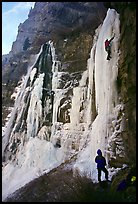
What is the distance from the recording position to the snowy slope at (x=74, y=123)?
1352 cm

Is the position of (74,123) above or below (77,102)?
below

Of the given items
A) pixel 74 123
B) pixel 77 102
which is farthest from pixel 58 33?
pixel 74 123

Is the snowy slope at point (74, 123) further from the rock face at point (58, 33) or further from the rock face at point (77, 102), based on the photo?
the rock face at point (58, 33)

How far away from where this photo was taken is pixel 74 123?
1827cm

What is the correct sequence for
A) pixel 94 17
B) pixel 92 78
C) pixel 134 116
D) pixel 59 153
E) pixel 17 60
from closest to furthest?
1. pixel 134 116
2. pixel 92 78
3. pixel 59 153
4. pixel 94 17
5. pixel 17 60

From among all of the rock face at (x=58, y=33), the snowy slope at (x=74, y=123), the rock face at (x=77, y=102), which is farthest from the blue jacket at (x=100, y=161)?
the rock face at (x=58, y=33)

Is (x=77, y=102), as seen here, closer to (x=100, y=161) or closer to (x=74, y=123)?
(x=74, y=123)

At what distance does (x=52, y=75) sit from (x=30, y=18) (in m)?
21.4

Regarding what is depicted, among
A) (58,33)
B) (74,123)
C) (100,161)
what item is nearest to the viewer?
(100,161)

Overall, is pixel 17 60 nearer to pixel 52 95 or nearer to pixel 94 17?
pixel 94 17

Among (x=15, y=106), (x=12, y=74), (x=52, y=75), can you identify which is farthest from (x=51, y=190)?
(x=12, y=74)

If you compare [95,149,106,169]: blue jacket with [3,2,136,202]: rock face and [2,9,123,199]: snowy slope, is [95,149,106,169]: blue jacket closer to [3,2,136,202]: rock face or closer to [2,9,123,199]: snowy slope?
[3,2,136,202]: rock face

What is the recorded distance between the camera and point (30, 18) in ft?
133

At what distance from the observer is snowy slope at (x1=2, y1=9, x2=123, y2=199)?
13518 millimetres
